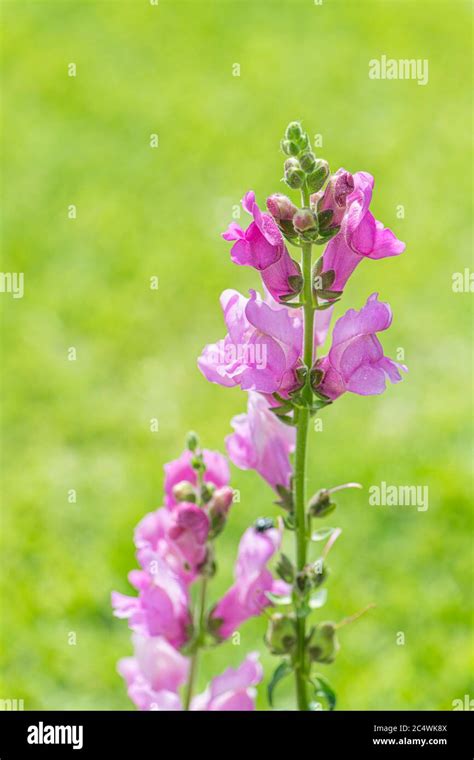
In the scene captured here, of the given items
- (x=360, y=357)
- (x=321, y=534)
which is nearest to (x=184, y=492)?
(x=321, y=534)

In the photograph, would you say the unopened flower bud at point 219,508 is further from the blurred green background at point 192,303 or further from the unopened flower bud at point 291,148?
the blurred green background at point 192,303

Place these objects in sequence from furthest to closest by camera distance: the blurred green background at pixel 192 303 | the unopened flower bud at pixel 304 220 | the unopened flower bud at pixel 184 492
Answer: the blurred green background at pixel 192 303 → the unopened flower bud at pixel 184 492 → the unopened flower bud at pixel 304 220

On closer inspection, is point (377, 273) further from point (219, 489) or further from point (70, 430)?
point (219, 489)

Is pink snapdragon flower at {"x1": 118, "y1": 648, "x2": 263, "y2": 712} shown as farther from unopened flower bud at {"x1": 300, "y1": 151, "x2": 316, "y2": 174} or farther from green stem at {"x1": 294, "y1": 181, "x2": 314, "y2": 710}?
unopened flower bud at {"x1": 300, "y1": 151, "x2": 316, "y2": 174}

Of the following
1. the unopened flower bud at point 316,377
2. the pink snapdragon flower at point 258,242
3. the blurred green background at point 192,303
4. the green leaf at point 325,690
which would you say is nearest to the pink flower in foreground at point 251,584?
the green leaf at point 325,690

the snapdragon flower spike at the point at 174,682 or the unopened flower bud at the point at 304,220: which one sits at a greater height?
the unopened flower bud at the point at 304,220

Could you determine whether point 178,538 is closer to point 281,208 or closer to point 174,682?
point 174,682
